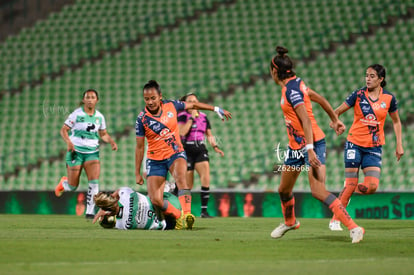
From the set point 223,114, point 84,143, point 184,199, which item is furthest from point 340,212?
point 84,143

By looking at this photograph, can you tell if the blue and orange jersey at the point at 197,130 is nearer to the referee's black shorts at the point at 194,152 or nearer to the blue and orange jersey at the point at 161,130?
the referee's black shorts at the point at 194,152

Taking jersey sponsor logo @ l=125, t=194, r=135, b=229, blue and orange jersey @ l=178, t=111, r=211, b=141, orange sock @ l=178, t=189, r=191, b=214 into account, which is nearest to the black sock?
blue and orange jersey @ l=178, t=111, r=211, b=141

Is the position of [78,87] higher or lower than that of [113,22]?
lower

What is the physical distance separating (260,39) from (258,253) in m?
16.8

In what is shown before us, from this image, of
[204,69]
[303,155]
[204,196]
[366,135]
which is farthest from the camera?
[204,69]

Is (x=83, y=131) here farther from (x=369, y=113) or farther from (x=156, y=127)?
(x=369, y=113)

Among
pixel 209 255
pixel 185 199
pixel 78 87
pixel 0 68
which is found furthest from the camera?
pixel 0 68

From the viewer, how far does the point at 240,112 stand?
66.6ft

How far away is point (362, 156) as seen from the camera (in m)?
10.5

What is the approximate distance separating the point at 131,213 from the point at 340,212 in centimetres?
338

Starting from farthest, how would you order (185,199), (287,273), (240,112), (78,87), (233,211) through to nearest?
(78,87), (240,112), (233,211), (185,199), (287,273)

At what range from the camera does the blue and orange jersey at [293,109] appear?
8.12 meters

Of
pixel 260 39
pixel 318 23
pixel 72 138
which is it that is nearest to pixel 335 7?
pixel 318 23

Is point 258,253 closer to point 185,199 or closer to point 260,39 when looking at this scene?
point 185,199
